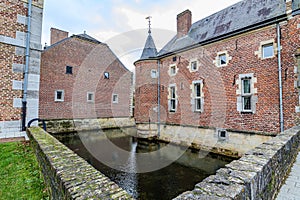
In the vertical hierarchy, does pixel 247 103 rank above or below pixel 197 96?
below

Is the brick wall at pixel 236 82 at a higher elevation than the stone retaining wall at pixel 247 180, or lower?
higher

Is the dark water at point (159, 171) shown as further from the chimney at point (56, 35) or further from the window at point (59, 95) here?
the chimney at point (56, 35)

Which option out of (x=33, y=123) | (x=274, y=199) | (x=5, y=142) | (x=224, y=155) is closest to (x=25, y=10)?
(x=33, y=123)

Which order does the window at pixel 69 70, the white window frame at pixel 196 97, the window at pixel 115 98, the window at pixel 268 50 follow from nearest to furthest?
the window at pixel 268 50, the white window frame at pixel 196 97, the window at pixel 69 70, the window at pixel 115 98

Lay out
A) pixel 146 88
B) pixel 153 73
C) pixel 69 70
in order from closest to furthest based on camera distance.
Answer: pixel 146 88 < pixel 153 73 < pixel 69 70

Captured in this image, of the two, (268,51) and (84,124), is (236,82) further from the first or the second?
(84,124)

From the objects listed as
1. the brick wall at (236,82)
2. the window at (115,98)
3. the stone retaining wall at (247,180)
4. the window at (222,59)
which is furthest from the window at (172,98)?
the window at (115,98)

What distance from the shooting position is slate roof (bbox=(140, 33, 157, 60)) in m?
12.1

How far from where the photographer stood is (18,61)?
237 inches

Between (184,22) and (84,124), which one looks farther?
(84,124)

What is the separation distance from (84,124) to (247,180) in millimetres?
15257

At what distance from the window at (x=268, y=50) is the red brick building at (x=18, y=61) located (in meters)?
9.16

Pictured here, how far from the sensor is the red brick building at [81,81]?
13203 mm

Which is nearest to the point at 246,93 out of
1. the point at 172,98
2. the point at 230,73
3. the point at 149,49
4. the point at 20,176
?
the point at 230,73
